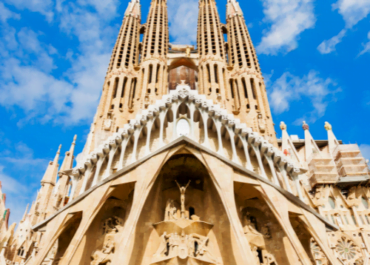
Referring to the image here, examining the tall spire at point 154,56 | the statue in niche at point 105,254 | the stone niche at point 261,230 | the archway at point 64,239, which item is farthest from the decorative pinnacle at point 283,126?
the archway at point 64,239

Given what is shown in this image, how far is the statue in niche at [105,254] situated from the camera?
14625 millimetres

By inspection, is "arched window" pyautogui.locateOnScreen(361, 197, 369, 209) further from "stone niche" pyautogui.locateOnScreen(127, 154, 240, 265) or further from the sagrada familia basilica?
"stone niche" pyautogui.locateOnScreen(127, 154, 240, 265)

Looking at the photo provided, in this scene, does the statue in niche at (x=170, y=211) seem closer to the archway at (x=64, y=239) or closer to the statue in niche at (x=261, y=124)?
the archway at (x=64, y=239)

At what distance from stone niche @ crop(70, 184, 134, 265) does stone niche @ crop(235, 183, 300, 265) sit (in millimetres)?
5834

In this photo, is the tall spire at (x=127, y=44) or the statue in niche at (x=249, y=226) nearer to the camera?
the statue in niche at (x=249, y=226)

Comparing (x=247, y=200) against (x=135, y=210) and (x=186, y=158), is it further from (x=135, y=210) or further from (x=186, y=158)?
(x=135, y=210)

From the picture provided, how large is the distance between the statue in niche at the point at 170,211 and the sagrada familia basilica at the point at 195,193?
0.06m

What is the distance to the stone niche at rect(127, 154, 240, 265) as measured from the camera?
14664 mm

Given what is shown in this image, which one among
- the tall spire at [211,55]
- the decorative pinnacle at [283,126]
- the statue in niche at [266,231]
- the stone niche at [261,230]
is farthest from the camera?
the decorative pinnacle at [283,126]

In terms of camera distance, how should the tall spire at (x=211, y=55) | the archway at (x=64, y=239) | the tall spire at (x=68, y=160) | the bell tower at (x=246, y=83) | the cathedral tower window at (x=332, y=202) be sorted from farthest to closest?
the tall spire at (x=68, y=160)
the tall spire at (x=211, y=55)
the bell tower at (x=246, y=83)
the cathedral tower window at (x=332, y=202)
the archway at (x=64, y=239)

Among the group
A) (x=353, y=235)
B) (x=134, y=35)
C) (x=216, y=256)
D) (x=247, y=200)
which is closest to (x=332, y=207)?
(x=353, y=235)

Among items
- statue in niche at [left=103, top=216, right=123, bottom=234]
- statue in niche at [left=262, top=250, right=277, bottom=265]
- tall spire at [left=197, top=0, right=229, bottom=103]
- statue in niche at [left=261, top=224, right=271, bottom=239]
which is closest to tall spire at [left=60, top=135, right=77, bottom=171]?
statue in niche at [left=103, top=216, right=123, bottom=234]

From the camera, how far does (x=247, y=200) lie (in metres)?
16.5

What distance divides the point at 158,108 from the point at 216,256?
26.7 feet
